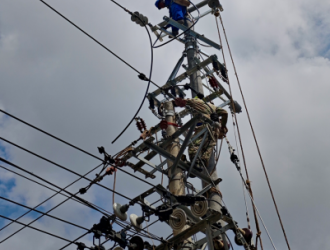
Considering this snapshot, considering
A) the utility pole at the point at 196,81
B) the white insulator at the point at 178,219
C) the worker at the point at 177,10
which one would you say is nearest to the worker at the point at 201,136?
the utility pole at the point at 196,81

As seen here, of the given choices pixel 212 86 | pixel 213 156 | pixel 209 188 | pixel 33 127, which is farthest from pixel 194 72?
pixel 33 127

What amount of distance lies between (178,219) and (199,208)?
2.01ft

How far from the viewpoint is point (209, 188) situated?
9.54m

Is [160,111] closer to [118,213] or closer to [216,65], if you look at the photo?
[216,65]

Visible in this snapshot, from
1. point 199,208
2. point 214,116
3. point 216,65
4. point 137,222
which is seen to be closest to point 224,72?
point 216,65

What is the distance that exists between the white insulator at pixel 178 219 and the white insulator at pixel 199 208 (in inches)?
19.6

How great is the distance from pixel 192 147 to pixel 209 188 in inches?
47.6

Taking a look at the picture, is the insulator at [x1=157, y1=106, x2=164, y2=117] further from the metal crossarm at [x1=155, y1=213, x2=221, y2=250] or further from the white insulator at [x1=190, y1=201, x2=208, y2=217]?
the metal crossarm at [x1=155, y1=213, x2=221, y2=250]

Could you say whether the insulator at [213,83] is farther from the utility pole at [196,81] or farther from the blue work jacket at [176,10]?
the blue work jacket at [176,10]

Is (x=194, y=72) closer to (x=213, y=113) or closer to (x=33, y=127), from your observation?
(x=213, y=113)

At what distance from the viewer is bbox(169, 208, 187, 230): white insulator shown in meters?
8.32

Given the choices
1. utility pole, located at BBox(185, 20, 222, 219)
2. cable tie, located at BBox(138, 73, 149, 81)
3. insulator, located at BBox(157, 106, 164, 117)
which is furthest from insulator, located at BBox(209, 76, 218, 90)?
cable tie, located at BBox(138, 73, 149, 81)

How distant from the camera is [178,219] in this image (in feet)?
27.6

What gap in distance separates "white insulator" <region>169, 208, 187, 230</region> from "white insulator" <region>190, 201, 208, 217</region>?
1.63 feet
